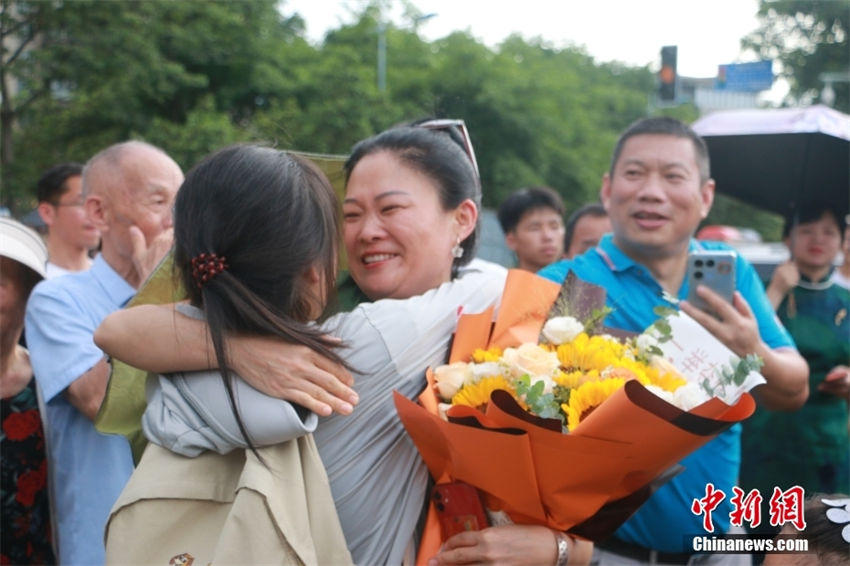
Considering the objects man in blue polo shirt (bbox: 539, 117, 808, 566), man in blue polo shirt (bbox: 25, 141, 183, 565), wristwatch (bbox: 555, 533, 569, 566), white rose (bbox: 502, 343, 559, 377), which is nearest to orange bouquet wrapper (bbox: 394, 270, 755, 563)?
wristwatch (bbox: 555, 533, 569, 566)

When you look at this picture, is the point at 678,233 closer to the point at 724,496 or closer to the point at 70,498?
the point at 724,496

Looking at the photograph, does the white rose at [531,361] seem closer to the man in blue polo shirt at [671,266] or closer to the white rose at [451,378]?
the white rose at [451,378]

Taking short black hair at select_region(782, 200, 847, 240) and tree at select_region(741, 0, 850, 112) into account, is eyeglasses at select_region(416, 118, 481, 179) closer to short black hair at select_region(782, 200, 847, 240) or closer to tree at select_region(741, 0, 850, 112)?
short black hair at select_region(782, 200, 847, 240)

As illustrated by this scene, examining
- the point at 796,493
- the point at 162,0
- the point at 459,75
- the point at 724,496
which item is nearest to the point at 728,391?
the point at 796,493

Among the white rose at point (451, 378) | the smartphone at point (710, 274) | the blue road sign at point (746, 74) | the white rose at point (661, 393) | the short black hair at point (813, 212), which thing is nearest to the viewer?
the white rose at point (661, 393)

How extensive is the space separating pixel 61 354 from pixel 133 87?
14038 mm

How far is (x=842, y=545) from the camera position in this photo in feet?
5.88

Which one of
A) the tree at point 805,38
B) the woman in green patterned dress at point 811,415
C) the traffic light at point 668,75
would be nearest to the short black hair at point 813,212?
the woman in green patterned dress at point 811,415

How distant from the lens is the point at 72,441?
3.01 meters

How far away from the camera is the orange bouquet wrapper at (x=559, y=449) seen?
1.86m

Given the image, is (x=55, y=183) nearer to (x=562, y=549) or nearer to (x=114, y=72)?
(x=562, y=549)

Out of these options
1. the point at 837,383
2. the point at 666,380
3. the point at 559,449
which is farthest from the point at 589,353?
the point at 837,383

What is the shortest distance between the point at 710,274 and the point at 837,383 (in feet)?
6.00

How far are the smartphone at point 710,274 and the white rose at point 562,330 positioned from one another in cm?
94
